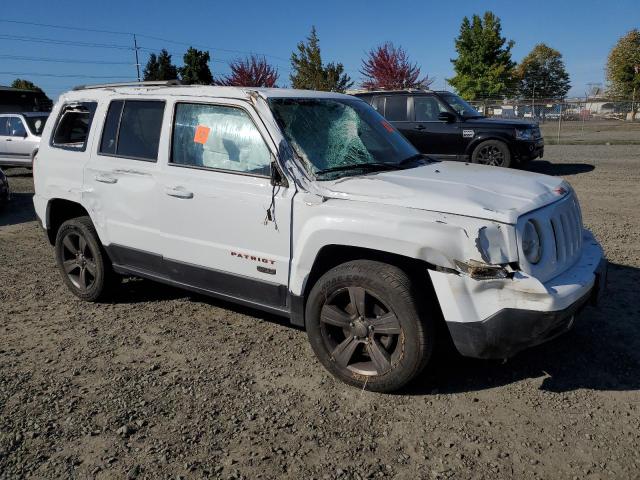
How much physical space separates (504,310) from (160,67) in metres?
37.7

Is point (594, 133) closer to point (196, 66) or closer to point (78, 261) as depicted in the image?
point (196, 66)

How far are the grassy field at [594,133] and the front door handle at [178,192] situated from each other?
19507 millimetres

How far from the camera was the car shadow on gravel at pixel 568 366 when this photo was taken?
3.38 metres

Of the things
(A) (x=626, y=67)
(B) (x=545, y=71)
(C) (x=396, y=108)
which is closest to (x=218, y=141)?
(C) (x=396, y=108)

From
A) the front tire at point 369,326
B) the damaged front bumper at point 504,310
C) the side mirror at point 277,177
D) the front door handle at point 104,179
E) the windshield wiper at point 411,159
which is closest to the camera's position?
the damaged front bumper at point 504,310

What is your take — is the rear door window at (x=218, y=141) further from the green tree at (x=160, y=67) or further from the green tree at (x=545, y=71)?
the green tree at (x=545, y=71)

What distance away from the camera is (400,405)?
3.21 metres

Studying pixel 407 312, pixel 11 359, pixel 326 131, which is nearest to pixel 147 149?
pixel 326 131

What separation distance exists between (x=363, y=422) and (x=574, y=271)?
60.3 inches

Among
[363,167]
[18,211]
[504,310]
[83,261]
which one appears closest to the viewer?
[504,310]

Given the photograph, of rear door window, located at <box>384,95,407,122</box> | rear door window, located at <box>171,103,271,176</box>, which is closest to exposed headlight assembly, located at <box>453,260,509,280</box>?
rear door window, located at <box>171,103,271,176</box>

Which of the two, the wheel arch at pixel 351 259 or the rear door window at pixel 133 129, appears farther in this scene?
the rear door window at pixel 133 129

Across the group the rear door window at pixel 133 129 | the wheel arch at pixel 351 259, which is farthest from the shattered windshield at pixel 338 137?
the rear door window at pixel 133 129

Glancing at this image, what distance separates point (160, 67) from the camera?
36.6 metres
